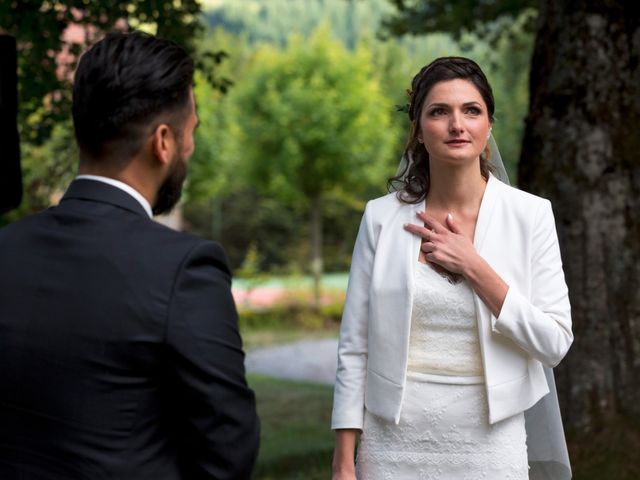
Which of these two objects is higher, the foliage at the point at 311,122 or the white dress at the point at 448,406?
the white dress at the point at 448,406

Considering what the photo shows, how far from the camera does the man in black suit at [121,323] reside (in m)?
1.99

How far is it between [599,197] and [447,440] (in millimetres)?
4259

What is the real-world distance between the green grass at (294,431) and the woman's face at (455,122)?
5549 mm

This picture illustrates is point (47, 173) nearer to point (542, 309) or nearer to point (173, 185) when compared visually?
point (542, 309)

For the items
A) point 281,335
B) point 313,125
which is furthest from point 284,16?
point 281,335

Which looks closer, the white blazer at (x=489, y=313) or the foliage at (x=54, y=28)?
the white blazer at (x=489, y=313)

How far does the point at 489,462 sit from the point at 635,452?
410 cm

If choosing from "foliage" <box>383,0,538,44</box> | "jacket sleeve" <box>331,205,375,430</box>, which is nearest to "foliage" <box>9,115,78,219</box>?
"foliage" <box>383,0,538,44</box>

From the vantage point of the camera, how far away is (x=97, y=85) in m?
2.08

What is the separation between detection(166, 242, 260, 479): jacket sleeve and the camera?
1.99 metres

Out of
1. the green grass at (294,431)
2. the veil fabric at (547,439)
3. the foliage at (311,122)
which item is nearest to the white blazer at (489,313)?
the veil fabric at (547,439)

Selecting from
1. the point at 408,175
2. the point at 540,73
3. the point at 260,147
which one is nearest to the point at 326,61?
the point at 260,147

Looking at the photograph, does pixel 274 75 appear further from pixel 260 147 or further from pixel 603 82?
pixel 603 82

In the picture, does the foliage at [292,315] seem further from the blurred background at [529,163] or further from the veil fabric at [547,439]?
the veil fabric at [547,439]
